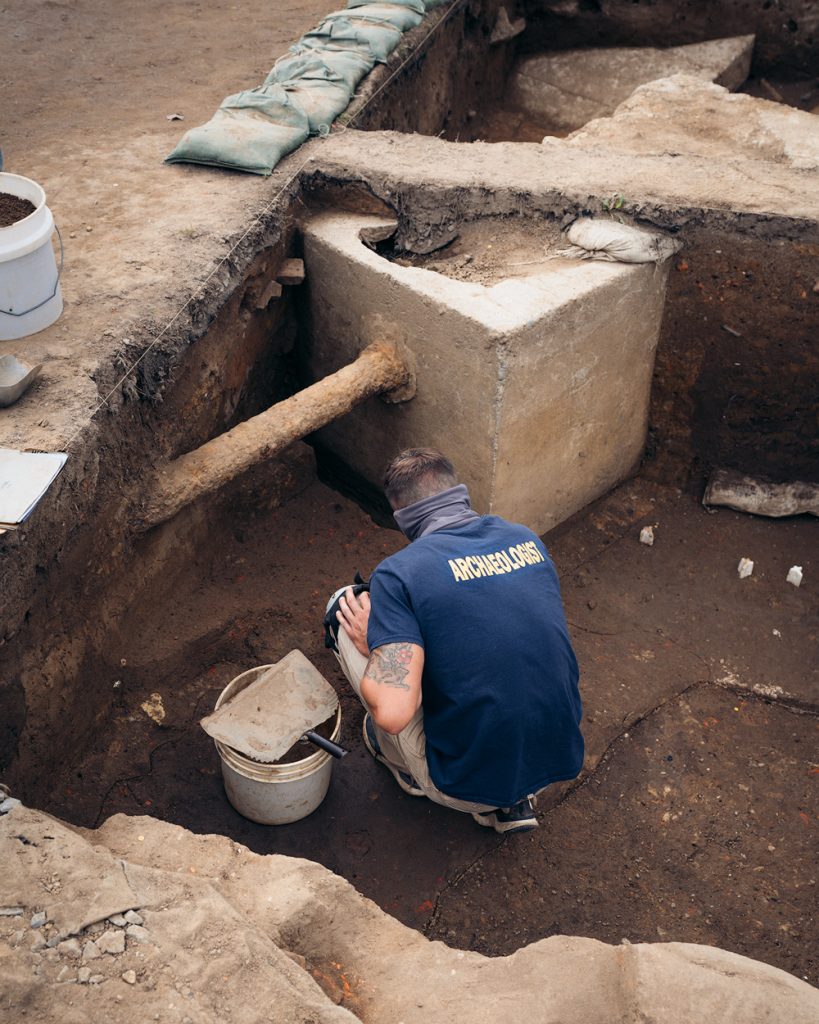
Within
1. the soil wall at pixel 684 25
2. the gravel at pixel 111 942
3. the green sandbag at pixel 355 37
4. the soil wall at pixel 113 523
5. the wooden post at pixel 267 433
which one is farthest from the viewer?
the soil wall at pixel 684 25

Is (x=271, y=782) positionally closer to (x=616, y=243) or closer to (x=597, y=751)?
(x=597, y=751)

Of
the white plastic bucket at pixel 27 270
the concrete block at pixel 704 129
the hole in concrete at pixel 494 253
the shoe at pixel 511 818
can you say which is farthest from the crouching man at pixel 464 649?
the concrete block at pixel 704 129

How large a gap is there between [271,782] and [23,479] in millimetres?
1394

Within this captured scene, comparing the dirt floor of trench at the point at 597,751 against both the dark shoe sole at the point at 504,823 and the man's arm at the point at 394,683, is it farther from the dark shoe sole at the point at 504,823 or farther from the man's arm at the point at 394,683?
the man's arm at the point at 394,683

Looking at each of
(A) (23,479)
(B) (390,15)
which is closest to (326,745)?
(A) (23,479)

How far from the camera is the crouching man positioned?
310cm

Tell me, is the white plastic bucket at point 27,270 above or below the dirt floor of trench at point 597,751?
above

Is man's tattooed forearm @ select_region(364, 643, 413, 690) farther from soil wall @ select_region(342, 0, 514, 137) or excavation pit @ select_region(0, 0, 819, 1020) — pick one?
soil wall @ select_region(342, 0, 514, 137)

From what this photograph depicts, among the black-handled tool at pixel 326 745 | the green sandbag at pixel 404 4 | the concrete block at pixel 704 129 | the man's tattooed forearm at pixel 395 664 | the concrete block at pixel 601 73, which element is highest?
the green sandbag at pixel 404 4

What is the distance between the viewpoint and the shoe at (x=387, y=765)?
3.88 m

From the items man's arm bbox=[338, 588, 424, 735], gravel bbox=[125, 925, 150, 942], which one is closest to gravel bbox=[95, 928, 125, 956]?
gravel bbox=[125, 925, 150, 942]

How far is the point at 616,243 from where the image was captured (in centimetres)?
454

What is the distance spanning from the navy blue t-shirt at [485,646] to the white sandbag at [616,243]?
1.83 meters

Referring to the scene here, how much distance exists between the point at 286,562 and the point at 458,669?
187 centimetres
